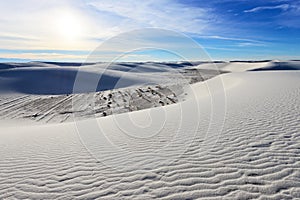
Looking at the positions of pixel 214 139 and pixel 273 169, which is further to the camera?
pixel 214 139

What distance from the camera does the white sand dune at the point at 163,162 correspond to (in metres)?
4.12

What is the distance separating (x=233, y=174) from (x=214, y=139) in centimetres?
223

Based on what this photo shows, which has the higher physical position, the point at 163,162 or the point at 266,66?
the point at 266,66

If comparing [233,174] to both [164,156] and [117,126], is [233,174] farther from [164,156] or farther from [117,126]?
[117,126]

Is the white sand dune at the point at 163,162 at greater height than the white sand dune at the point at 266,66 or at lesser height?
lesser

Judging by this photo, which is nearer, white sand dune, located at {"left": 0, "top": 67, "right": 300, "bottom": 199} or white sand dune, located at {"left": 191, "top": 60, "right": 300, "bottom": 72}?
white sand dune, located at {"left": 0, "top": 67, "right": 300, "bottom": 199}

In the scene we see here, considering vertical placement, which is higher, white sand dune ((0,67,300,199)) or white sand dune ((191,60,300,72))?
white sand dune ((191,60,300,72))

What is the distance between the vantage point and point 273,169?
15.3 ft

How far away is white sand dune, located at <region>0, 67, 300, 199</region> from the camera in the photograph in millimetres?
4121

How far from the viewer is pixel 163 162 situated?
17.3 feet

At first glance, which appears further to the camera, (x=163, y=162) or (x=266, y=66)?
(x=266, y=66)

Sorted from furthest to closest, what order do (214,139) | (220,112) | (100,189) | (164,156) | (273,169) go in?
(220,112) < (214,139) < (164,156) < (273,169) < (100,189)

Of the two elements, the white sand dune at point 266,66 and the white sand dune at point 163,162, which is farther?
the white sand dune at point 266,66

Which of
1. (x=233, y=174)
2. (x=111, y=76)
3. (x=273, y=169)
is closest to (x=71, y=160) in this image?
(x=233, y=174)
